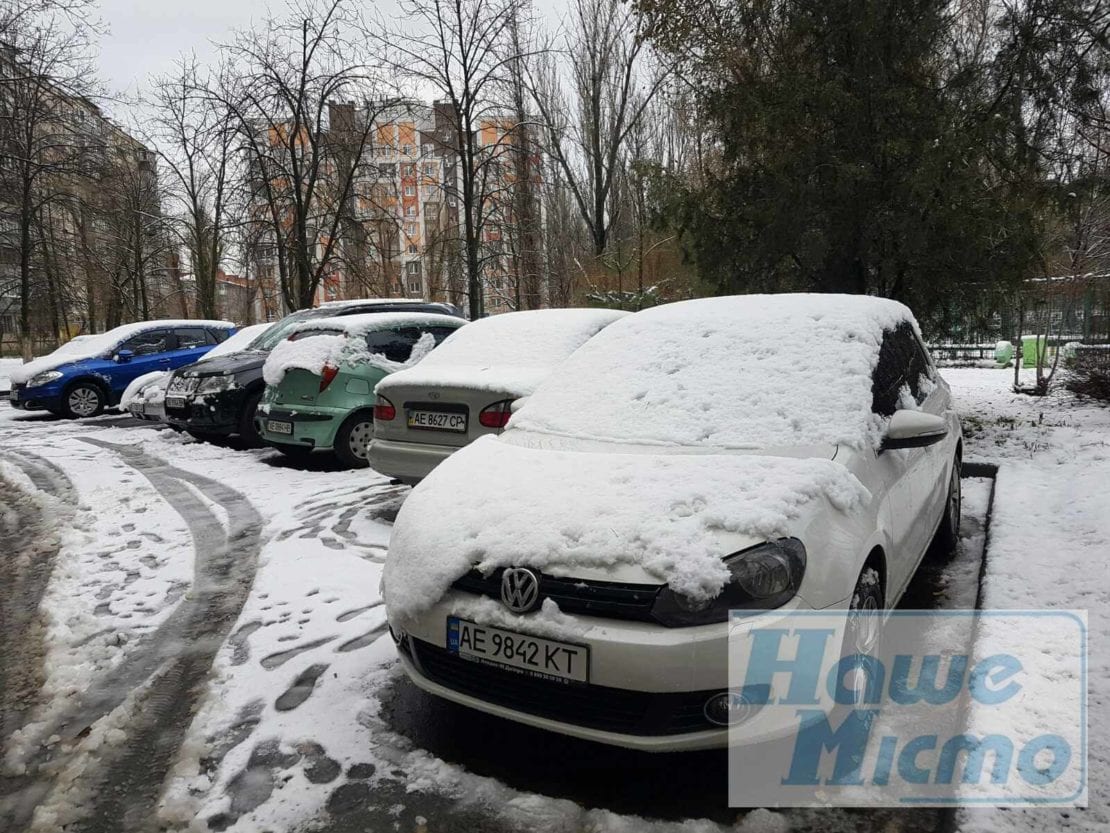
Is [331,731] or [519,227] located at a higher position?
[519,227]

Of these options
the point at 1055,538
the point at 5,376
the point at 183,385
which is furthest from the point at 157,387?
the point at 5,376

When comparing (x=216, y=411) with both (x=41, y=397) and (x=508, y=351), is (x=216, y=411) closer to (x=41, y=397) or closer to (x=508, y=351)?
(x=508, y=351)

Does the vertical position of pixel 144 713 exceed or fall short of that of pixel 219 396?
it falls short

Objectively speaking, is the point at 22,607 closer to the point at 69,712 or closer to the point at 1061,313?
the point at 69,712

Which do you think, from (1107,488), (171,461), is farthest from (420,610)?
(171,461)

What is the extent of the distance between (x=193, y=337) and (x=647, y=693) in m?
13.8

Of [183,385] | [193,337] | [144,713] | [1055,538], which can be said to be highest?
[193,337]

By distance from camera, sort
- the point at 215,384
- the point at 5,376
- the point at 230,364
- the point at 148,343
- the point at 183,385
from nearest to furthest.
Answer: the point at 215,384, the point at 230,364, the point at 183,385, the point at 148,343, the point at 5,376

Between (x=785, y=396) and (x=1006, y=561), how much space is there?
1947mm

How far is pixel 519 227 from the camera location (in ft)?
68.6

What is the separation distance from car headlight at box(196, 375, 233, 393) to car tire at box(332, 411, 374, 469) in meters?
2.12

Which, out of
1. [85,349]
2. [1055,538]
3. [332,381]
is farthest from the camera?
[85,349]

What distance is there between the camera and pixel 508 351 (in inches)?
234

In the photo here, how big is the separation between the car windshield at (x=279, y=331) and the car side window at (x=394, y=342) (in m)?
2.26
